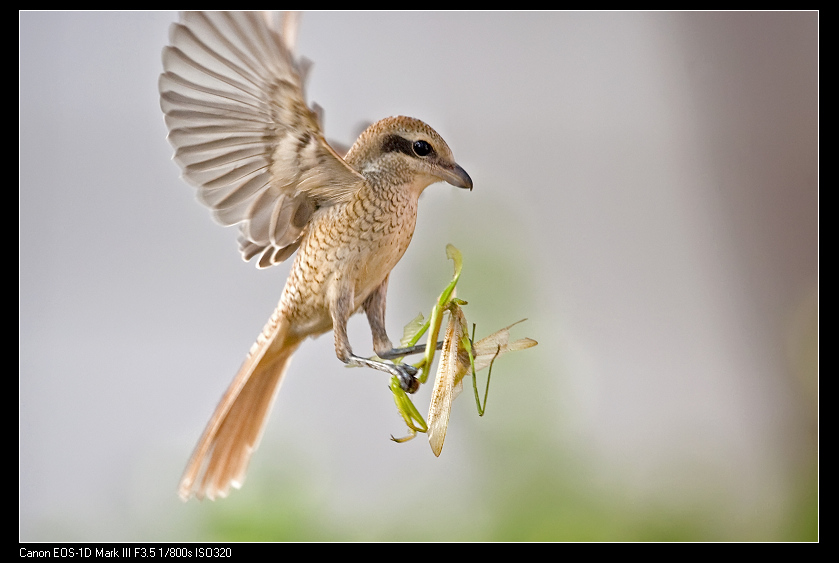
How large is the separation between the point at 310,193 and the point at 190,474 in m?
0.34

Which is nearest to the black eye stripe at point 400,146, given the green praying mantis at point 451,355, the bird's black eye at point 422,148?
the bird's black eye at point 422,148

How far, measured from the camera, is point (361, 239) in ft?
2.14

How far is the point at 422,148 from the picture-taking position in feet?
2.14

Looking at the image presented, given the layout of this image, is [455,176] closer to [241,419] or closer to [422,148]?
[422,148]

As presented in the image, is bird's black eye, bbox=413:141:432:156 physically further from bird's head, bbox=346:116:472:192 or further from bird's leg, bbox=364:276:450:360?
bird's leg, bbox=364:276:450:360

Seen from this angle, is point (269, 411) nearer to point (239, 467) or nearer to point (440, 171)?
point (239, 467)

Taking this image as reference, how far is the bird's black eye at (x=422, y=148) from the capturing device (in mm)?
651

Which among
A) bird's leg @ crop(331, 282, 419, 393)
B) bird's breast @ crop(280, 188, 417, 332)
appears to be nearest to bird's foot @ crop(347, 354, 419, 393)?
bird's leg @ crop(331, 282, 419, 393)

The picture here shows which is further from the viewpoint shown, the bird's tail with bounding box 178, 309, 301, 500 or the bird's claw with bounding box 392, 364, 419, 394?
the bird's tail with bounding box 178, 309, 301, 500

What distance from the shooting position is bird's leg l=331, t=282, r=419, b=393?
1.87ft

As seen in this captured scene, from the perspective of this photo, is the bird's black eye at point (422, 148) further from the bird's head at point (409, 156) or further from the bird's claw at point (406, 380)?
the bird's claw at point (406, 380)

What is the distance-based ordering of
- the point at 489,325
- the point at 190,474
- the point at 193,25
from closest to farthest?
the point at 193,25 → the point at 190,474 → the point at 489,325

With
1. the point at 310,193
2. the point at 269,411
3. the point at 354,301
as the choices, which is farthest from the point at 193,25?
the point at 269,411

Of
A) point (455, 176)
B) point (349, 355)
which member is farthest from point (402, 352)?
point (455, 176)
